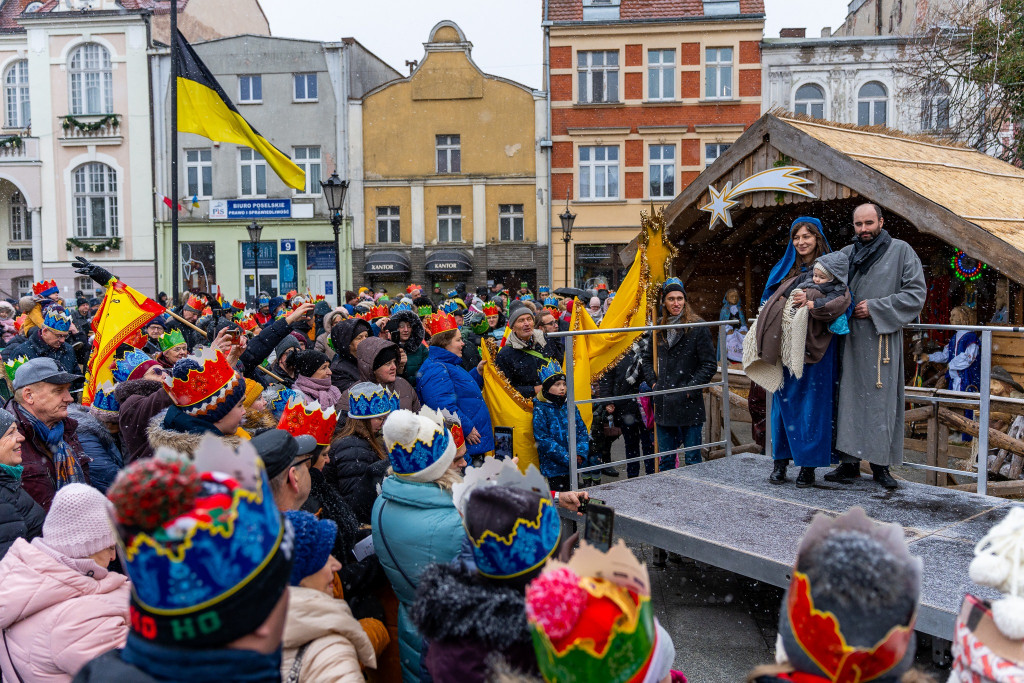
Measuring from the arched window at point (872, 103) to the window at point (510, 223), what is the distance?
481 inches

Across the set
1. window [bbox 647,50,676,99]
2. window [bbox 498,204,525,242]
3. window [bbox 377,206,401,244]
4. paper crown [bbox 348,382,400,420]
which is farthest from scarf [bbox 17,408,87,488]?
window [bbox 647,50,676,99]

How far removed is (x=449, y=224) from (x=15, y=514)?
26.8m

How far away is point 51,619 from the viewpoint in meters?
2.40

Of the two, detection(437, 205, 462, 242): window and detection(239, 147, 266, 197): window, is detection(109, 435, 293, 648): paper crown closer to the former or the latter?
detection(437, 205, 462, 242): window

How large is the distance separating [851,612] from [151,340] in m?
8.44

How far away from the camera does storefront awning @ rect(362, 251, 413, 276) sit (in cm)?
2867

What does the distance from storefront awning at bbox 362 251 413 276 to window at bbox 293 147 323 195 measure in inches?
134

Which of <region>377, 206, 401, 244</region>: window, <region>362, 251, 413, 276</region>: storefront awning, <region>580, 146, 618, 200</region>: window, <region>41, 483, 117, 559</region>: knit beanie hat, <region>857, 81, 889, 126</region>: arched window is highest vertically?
<region>857, 81, 889, 126</region>: arched window

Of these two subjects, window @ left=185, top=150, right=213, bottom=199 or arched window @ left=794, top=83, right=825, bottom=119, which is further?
window @ left=185, top=150, right=213, bottom=199

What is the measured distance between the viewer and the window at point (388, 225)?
29500 mm

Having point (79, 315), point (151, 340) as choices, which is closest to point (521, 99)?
point (79, 315)

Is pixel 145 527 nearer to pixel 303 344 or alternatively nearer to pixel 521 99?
pixel 303 344

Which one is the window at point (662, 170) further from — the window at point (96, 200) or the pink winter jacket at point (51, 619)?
the pink winter jacket at point (51, 619)

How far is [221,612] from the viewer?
1420 mm
